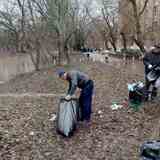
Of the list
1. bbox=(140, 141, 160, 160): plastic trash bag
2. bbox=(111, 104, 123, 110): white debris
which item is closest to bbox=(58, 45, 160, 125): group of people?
bbox=(111, 104, 123, 110): white debris

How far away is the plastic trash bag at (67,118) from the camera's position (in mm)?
6442

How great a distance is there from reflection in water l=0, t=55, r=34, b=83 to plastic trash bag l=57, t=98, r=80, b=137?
1950 cm

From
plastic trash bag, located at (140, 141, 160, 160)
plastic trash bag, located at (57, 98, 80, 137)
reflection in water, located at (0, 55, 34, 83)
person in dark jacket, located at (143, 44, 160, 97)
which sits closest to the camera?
plastic trash bag, located at (140, 141, 160, 160)

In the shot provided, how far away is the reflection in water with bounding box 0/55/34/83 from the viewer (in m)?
27.2

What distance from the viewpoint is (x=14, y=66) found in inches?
1185

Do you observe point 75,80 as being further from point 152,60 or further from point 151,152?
point 151,152

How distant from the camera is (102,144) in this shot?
20.4 ft

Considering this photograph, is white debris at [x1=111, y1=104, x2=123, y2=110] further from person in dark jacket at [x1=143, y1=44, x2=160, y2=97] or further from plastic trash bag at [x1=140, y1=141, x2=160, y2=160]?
plastic trash bag at [x1=140, y1=141, x2=160, y2=160]

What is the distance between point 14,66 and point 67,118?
79.9 ft

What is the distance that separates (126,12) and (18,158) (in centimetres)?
2502

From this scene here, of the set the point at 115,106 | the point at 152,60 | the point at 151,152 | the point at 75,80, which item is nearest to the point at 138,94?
the point at 115,106

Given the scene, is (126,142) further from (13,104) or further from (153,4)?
(153,4)

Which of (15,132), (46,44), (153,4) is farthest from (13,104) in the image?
(153,4)

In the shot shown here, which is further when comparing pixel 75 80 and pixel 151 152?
pixel 75 80
